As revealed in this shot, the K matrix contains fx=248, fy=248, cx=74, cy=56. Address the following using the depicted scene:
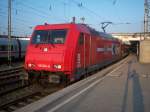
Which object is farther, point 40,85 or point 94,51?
point 94,51

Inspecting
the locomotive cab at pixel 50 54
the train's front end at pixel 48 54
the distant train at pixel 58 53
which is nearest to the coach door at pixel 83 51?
the distant train at pixel 58 53

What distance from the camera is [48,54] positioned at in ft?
36.7

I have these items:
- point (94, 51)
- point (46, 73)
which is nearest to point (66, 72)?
point (46, 73)

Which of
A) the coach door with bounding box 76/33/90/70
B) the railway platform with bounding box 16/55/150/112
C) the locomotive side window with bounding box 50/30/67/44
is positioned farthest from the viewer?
the coach door with bounding box 76/33/90/70

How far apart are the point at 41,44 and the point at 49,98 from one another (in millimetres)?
4544

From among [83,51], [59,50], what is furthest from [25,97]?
[83,51]

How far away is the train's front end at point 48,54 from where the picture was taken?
10752mm

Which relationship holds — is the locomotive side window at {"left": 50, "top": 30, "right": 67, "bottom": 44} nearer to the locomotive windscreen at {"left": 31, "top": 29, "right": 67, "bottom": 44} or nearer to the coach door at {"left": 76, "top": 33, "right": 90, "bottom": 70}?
the locomotive windscreen at {"left": 31, "top": 29, "right": 67, "bottom": 44}

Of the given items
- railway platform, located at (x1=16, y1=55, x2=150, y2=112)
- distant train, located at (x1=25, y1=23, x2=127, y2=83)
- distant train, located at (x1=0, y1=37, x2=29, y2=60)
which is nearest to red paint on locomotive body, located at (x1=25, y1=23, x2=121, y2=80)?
distant train, located at (x1=25, y1=23, x2=127, y2=83)

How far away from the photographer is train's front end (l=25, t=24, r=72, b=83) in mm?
10752

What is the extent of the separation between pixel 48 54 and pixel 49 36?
98 cm

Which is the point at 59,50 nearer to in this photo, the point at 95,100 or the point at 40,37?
the point at 40,37

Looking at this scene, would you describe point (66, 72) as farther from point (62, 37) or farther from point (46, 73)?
point (62, 37)

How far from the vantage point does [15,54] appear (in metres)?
28.4
